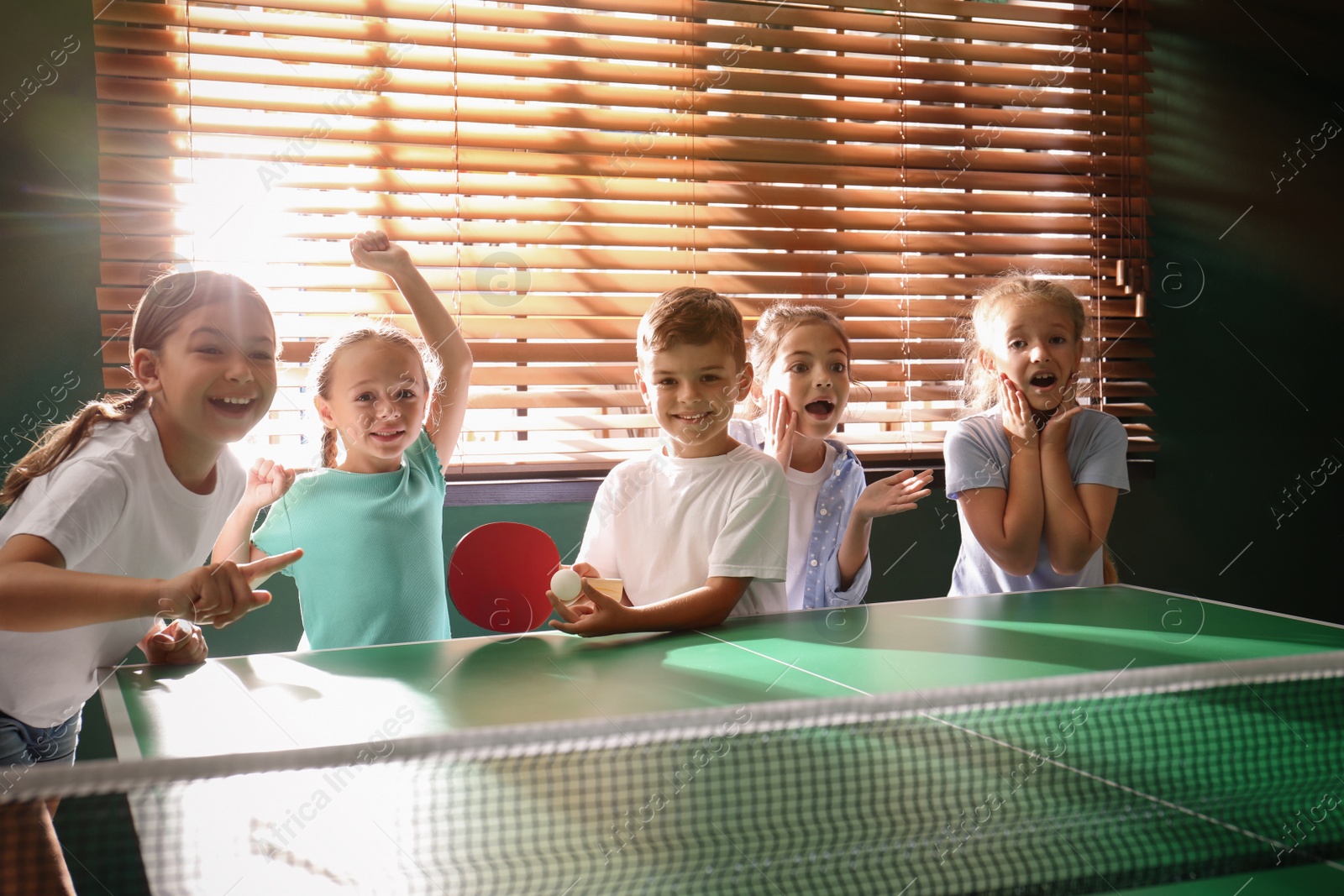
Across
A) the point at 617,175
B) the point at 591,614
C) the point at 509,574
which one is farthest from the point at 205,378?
the point at 617,175

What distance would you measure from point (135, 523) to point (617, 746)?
0.97 meters

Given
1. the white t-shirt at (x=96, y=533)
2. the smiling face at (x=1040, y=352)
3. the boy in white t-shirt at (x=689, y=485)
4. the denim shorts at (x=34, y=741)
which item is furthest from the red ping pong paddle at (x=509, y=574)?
the smiling face at (x=1040, y=352)

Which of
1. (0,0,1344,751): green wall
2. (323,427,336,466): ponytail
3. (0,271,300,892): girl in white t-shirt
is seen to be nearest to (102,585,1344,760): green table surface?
(0,271,300,892): girl in white t-shirt

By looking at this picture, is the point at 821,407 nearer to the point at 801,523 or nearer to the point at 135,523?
the point at 801,523

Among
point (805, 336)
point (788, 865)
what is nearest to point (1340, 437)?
point (805, 336)

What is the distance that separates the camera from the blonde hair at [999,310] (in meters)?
2.49

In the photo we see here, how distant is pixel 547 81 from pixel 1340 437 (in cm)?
313

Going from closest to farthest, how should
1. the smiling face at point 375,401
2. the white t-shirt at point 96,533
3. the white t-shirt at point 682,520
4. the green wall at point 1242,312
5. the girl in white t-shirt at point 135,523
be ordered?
the girl in white t-shirt at point 135,523 → the white t-shirt at point 96,533 → the white t-shirt at point 682,520 → the smiling face at point 375,401 → the green wall at point 1242,312

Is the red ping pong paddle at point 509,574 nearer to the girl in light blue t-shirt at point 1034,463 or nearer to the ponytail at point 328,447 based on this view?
the ponytail at point 328,447

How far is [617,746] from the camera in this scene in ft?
3.30

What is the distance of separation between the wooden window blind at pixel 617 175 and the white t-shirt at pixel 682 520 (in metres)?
0.87

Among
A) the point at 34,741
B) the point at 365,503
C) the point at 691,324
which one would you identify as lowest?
the point at 34,741

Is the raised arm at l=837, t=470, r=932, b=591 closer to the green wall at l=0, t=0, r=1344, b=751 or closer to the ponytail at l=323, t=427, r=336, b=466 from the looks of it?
the ponytail at l=323, t=427, r=336, b=466

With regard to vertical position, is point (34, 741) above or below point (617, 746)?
below
